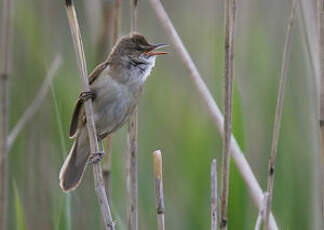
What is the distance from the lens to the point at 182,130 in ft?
10.3

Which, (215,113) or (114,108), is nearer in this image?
(215,113)

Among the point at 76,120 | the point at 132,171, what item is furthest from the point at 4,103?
the point at 132,171

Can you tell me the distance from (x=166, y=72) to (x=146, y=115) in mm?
338

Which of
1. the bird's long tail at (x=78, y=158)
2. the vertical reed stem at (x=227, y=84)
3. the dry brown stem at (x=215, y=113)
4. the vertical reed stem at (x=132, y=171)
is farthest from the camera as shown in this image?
the bird's long tail at (x=78, y=158)

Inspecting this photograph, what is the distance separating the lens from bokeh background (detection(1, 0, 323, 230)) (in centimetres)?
269

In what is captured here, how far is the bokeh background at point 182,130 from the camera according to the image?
2686 millimetres

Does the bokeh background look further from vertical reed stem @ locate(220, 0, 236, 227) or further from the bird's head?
vertical reed stem @ locate(220, 0, 236, 227)

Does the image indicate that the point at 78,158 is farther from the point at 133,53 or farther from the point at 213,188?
the point at 213,188

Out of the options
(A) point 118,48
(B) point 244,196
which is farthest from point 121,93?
(B) point 244,196

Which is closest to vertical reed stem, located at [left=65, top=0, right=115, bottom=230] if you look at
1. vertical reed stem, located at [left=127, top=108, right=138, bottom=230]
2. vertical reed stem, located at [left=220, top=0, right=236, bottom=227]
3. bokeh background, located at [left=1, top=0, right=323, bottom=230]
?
vertical reed stem, located at [left=127, top=108, right=138, bottom=230]

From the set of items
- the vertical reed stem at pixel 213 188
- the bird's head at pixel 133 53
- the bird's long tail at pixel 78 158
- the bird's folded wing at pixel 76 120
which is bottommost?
the vertical reed stem at pixel 213 188

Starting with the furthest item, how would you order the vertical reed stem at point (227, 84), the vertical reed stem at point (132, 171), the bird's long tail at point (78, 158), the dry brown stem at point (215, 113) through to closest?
the bird's long tail at point (78, 158), the vertical reed stem at point (132, 171), the dry brown stem at point (215, 113), the vertical reed stem at point (227, 84)

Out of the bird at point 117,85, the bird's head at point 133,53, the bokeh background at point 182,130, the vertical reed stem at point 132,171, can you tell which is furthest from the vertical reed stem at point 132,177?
the bird's head at point 133,53

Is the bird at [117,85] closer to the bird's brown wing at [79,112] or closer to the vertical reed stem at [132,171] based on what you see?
the bird's brown wing at [79,112]
